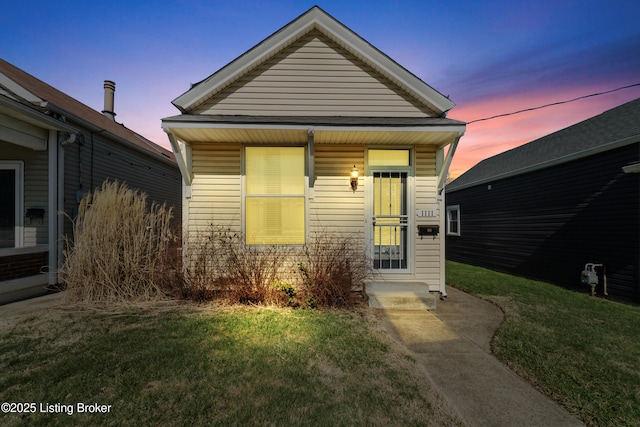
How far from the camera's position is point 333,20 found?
18.6ft

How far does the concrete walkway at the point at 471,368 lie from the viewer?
2141 mm

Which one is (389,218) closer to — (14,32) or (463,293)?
(463,293)

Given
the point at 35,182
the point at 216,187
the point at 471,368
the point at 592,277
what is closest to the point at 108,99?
the point at 35,182

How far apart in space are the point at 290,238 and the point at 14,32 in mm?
11900

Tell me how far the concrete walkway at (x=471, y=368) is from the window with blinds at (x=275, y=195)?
2.49 meters

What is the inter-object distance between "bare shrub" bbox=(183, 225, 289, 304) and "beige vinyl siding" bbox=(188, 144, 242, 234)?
431 millimetres

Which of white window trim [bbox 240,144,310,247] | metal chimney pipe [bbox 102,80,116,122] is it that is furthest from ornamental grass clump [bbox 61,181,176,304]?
metal chimney pipe [bbox 102,80,116,122]

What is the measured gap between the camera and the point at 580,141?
816 cm

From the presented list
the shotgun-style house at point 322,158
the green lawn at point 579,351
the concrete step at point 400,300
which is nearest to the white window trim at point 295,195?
the shotgun-style house at point 322,158

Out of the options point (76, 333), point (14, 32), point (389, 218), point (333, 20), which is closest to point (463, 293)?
point (389, 218)

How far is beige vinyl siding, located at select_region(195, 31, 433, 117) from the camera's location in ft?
18.8

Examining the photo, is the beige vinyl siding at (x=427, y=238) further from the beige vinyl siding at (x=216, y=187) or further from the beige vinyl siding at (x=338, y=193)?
the beige vinyl siding at (x=216, y=187)

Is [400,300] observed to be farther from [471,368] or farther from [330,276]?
[471,368]

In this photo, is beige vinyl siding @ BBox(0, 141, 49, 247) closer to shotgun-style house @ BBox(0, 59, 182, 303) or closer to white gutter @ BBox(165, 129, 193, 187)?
shotgun-style house @ BBox(0, 59, 182, 303)
